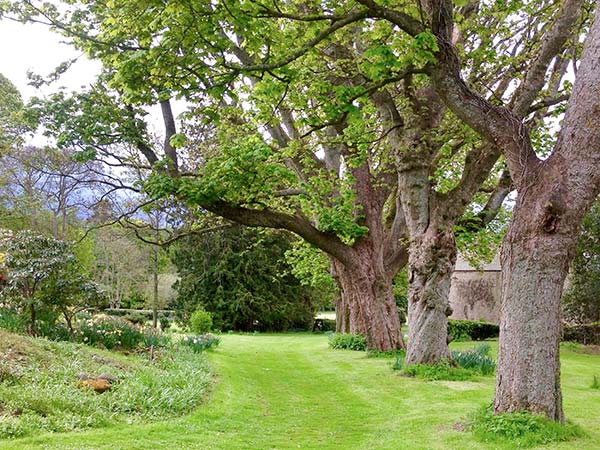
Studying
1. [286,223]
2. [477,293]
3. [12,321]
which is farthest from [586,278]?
[12,321]

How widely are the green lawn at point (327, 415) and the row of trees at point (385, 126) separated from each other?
42.9 inches

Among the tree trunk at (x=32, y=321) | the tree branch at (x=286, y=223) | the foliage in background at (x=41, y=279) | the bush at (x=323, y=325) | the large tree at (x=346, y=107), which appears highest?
the large tree at (x=346, y=107)

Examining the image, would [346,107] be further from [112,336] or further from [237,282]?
[237,282]

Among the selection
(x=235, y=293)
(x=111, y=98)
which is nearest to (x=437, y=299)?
(x=111, y=98)

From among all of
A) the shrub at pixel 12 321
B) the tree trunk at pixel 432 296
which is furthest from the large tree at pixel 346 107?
the shrub at pixel 12 321

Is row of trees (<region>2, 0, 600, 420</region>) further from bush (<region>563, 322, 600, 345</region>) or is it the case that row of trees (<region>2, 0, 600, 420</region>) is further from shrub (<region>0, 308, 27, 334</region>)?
bush (<region>563, 322, 600, 345</region>)

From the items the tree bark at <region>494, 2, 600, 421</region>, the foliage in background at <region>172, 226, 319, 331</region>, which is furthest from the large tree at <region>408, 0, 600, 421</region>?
the foliage in background at <region>172, 226, 319, 331</region>

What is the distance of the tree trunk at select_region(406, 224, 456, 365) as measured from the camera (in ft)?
34.9

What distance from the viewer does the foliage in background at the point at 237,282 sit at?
32.7m

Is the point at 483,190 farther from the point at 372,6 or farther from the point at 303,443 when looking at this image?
the point at 303,443

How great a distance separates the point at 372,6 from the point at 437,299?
241 inches

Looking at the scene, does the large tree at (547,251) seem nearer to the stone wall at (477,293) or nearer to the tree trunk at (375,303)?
the tree trunk at (375,303)

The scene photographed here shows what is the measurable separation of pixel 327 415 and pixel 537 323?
11.3ft

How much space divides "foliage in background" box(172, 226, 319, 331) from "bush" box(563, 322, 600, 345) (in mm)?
16376
